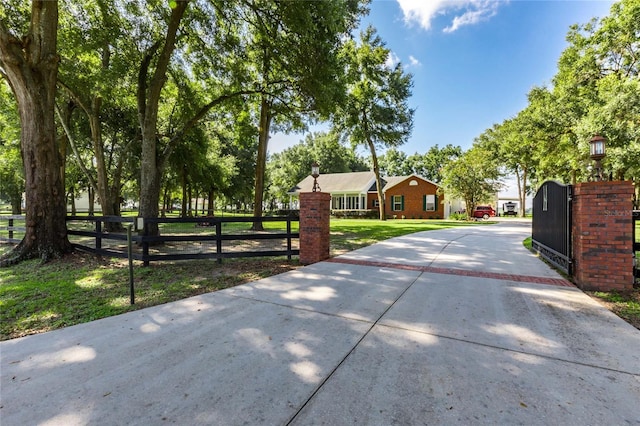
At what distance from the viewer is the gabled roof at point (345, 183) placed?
32.3m

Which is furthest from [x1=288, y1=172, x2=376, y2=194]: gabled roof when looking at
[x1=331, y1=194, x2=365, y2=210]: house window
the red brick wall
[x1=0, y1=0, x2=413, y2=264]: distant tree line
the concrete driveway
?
the concrete driveway

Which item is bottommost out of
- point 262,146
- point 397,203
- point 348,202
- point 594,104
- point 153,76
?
point 397,203

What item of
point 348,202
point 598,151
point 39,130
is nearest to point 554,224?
point 598,151

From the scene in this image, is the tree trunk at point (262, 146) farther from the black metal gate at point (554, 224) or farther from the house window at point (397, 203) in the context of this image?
the house window at point (397, 203)

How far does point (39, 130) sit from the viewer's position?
6.96 m

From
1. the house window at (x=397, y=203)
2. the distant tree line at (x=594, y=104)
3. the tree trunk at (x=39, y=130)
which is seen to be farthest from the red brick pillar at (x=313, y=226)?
the house window at (x=397, y=203)

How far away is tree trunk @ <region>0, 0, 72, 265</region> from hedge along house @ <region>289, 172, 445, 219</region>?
26569mm

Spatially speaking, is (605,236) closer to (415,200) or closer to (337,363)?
(337,363)

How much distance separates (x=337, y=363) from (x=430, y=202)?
29543 mm

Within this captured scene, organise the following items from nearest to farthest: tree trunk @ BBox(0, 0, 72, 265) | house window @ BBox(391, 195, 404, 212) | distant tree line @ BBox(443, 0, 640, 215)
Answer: tree trunk @ BBox(0, 0, 72, 265) < distant tree line @ BBox(443, 0, 640, 215) < house window @ BBox(391, 195, 404, 212)

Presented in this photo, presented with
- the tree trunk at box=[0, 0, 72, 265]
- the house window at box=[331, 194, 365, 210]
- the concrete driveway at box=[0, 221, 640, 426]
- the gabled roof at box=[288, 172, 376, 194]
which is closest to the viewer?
the concrete driveway at box=[0, 221, 640, 426]

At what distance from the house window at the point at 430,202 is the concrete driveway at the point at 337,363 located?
26447 millimetres

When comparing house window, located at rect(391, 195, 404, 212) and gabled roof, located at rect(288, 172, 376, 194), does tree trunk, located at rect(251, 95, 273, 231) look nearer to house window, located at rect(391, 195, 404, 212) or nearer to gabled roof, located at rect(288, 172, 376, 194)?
gabled roof, located at rect(288, 172, 376, 194)

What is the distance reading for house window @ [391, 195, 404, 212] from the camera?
30.7m
